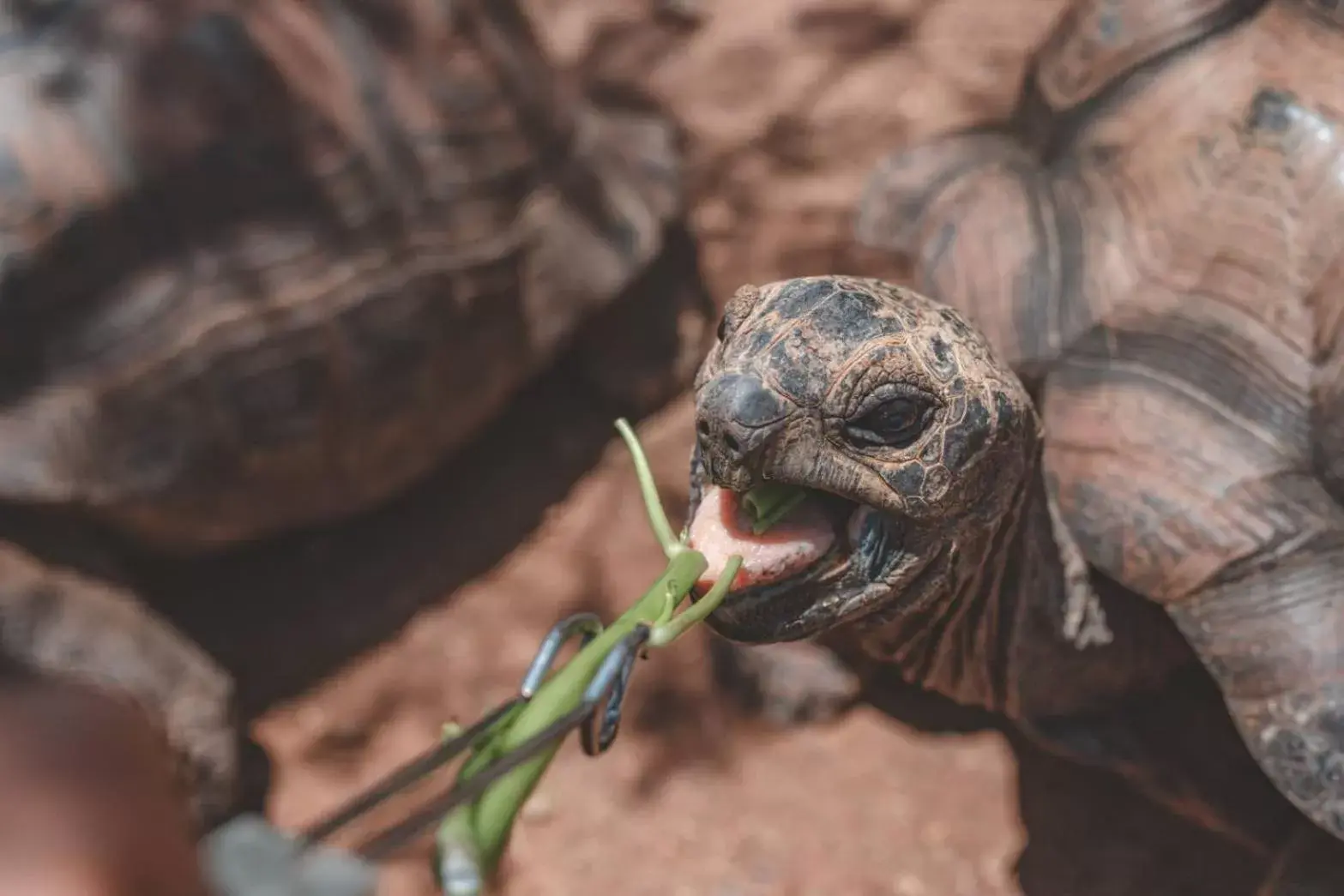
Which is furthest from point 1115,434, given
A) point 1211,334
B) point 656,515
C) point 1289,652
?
point 656,515

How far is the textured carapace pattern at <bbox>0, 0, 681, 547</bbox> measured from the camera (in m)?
2.51

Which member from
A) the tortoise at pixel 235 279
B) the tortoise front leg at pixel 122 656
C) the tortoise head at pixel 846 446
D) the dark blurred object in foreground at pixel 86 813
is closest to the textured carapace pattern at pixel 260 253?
the tortoise at pixel 235 279

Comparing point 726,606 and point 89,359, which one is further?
point 89,359

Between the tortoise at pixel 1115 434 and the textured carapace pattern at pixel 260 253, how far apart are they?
1.39 metres

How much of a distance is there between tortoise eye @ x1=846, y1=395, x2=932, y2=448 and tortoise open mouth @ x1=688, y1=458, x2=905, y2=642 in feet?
0.31

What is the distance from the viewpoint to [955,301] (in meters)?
1.88

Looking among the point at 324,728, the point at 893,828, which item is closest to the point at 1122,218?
the point at 893,828

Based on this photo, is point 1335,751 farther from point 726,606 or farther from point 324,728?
point 324,728

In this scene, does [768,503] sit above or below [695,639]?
above

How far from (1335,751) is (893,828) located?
1.03 m

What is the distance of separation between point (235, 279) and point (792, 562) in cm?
185

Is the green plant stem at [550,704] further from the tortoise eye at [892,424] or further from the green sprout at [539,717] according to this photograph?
the tortoise eye at [892,424]

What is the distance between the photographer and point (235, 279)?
8.63 ft

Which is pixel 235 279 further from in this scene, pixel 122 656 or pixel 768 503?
pixel 768 503
